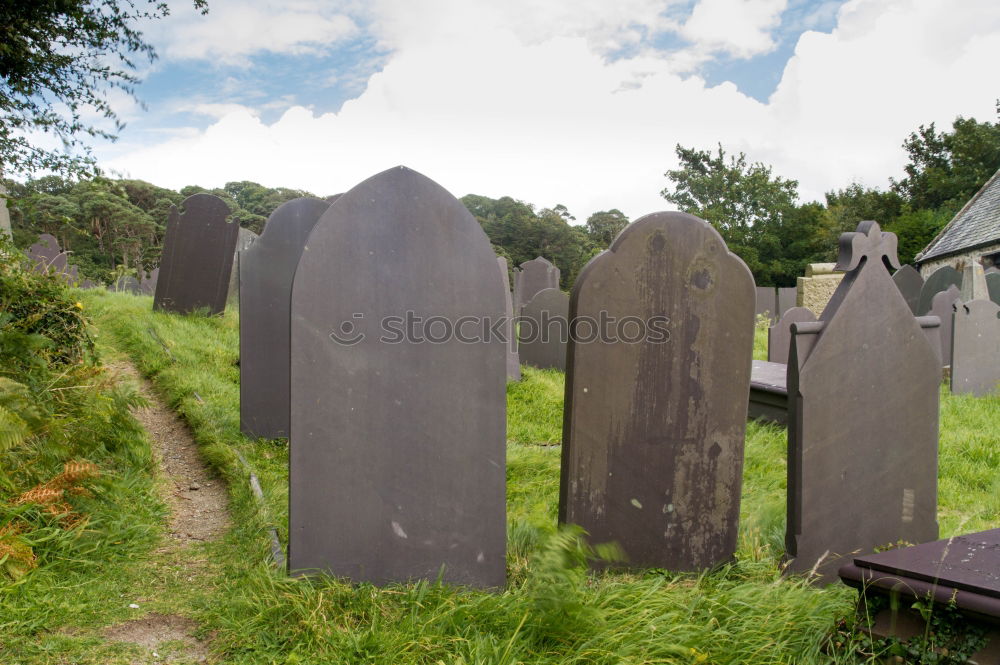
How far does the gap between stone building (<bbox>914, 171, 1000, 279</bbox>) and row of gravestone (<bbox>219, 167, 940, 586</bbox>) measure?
1698 cm

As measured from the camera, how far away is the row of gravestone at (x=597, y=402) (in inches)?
109

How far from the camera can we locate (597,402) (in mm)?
3127

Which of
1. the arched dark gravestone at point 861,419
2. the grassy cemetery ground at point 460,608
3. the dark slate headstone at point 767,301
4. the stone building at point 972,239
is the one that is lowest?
the grassy cemetery ground at point 460,608

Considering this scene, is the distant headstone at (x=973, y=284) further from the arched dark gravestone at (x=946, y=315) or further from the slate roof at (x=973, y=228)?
the slate roof at (x=973, y=228)

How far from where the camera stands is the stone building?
1862cm

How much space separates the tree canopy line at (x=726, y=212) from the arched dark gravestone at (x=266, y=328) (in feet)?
63.9

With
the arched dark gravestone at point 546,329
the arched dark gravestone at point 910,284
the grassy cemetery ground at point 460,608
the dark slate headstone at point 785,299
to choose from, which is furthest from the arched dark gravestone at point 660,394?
the dark slate headstone at point 785,299

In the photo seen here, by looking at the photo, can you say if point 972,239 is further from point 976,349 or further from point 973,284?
point 976,349

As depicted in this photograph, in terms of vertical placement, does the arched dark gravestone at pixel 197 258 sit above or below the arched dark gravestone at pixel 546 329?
above

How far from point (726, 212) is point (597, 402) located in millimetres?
47239

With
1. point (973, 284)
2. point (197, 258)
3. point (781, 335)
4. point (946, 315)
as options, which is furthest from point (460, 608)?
point (973, 284)

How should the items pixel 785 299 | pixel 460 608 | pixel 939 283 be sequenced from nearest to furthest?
pixel 460 608, pixel 939 283, pixel 785 299

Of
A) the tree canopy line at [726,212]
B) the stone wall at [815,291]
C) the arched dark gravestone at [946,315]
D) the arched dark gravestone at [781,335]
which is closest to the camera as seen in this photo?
the arched dark gravestone at [781,335]

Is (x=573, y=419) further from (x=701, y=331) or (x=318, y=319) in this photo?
(x=318, y=319)
